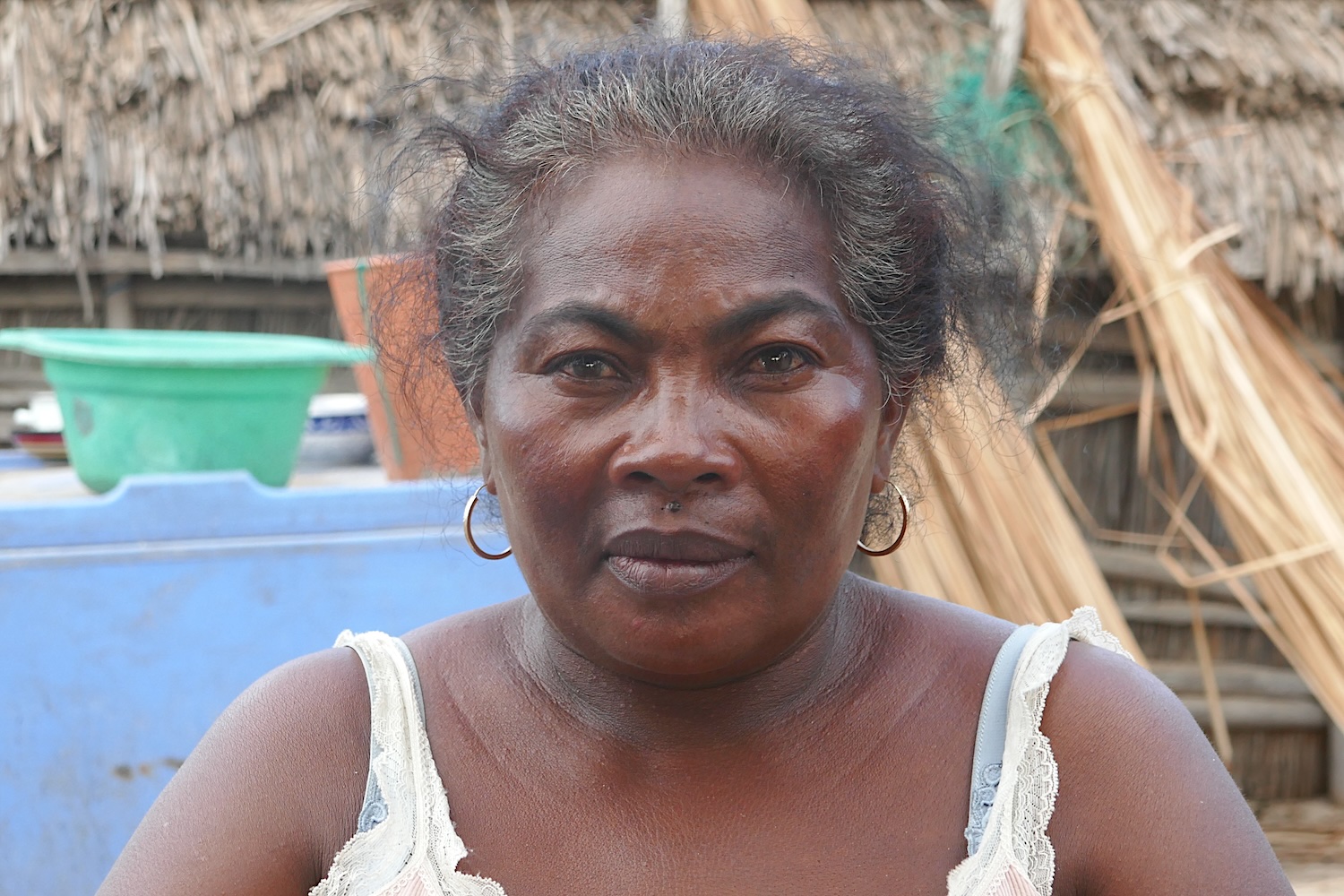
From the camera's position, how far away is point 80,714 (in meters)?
2.56

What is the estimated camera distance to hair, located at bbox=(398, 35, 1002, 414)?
4.23 feet

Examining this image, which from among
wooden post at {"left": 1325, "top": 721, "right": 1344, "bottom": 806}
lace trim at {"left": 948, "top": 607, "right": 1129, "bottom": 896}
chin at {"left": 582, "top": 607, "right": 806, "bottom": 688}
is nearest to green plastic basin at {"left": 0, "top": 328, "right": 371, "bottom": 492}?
chin at {"left": 582, "top": 607, "right": 806, "bottom": 688}

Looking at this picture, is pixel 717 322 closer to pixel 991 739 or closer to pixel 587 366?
pixel 587 366

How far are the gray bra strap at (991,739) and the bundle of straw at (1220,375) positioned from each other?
6.67 feet

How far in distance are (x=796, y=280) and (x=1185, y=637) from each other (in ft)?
14.2

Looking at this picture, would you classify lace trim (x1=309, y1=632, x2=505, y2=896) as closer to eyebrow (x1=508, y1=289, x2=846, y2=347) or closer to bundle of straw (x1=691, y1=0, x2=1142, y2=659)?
eyebrow (x1=508, y1=289, x2=846, y2=347)

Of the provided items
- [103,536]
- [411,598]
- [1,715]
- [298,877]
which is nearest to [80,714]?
[1,715]

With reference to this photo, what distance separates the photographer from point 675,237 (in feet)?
3.98

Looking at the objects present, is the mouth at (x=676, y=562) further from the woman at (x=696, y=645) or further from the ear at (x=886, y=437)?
the ear at (x=886, y=437)

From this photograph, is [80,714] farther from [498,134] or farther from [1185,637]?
[1185,637]

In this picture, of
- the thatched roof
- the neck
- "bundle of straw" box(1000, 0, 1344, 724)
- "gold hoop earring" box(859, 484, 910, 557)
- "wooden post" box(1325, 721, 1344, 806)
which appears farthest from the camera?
"wooden post" box(1325, 721, 1344, 806)

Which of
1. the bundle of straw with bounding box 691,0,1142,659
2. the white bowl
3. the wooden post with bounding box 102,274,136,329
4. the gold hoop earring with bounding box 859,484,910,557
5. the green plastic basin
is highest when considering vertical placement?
the gold hoop earring with bounding box 859,484,910,557

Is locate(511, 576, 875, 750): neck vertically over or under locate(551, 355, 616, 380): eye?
under

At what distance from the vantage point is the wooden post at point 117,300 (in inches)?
169
